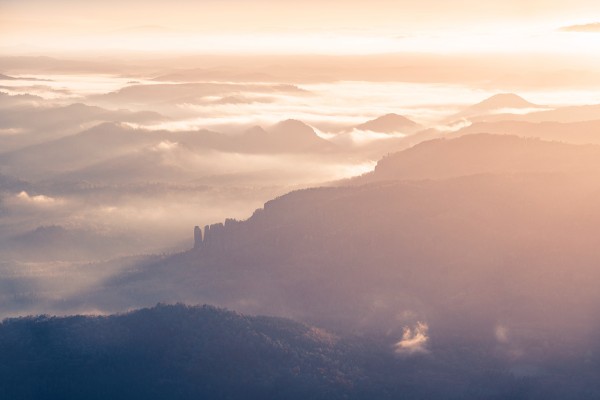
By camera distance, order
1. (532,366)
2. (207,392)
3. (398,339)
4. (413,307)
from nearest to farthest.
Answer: (207,392), (532,366), (398,339), (413,307)

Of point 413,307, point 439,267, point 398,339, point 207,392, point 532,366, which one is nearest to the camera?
point 207,392

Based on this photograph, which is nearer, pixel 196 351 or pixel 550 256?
pixel 196 351

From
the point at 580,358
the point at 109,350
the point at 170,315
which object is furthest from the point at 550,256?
the point at 109,350

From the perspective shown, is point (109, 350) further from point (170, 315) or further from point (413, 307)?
point (413, 307)

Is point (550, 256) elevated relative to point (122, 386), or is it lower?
elevated

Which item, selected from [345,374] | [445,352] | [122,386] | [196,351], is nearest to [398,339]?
[445,352]

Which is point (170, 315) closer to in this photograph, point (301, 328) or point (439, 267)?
point (301, 328)

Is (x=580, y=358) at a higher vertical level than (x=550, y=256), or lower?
lower

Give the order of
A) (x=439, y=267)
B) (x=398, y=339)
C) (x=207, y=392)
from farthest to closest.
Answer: (x=439, y=267) < (x=398, y=339) < (x=207, y=392)

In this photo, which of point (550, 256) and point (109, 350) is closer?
point (109, 350)
